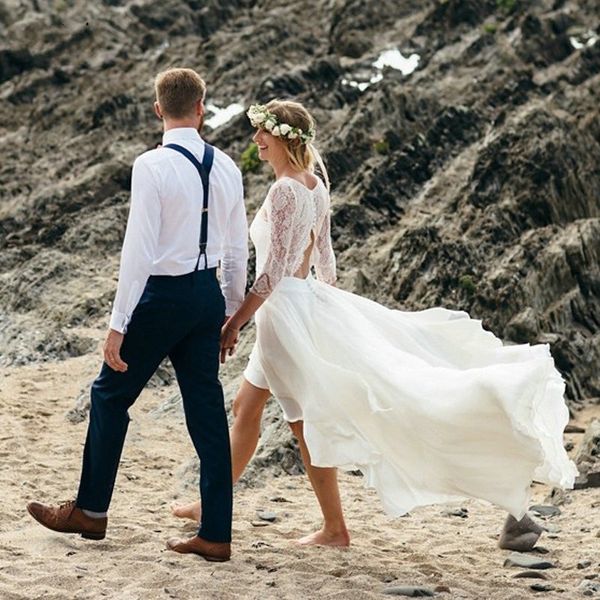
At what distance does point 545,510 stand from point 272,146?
13.3ft

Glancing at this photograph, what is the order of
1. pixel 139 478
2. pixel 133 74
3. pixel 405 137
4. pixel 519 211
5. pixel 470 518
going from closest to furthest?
pixel 470 518
pixel 139 478
pixel 519 211
pixel 405 137
pixel 133 74

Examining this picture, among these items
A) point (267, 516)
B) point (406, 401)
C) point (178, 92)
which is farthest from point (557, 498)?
point (178, 92)

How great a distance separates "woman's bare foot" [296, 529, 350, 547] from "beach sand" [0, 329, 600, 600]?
0.11 metres

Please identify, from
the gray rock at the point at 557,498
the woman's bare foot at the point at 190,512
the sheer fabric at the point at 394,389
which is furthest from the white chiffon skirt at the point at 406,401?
the gray rock at the point at 557,498

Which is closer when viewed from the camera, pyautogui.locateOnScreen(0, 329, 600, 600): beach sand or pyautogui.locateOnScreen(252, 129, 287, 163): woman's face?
pyautogui.locateOnScreen(0, 329, 600, 600): beach sand

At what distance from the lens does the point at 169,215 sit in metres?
7.54

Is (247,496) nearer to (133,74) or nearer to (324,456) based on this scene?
(324,456)

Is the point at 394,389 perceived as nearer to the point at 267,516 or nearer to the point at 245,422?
the point at 245,422

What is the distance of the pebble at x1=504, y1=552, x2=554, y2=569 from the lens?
8344 millimetres

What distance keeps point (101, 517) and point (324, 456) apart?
1.51m

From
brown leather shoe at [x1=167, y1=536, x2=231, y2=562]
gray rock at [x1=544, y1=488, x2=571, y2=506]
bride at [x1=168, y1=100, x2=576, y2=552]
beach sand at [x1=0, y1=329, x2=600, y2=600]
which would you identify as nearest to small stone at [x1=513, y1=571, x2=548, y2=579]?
beach sand at [x1=0, y1=329, x2=600, y2=600]

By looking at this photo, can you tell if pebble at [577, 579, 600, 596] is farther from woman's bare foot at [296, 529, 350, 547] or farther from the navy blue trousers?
the navy blue trousers

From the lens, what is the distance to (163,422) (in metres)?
13.2

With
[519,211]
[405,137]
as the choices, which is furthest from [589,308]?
[405,137]
